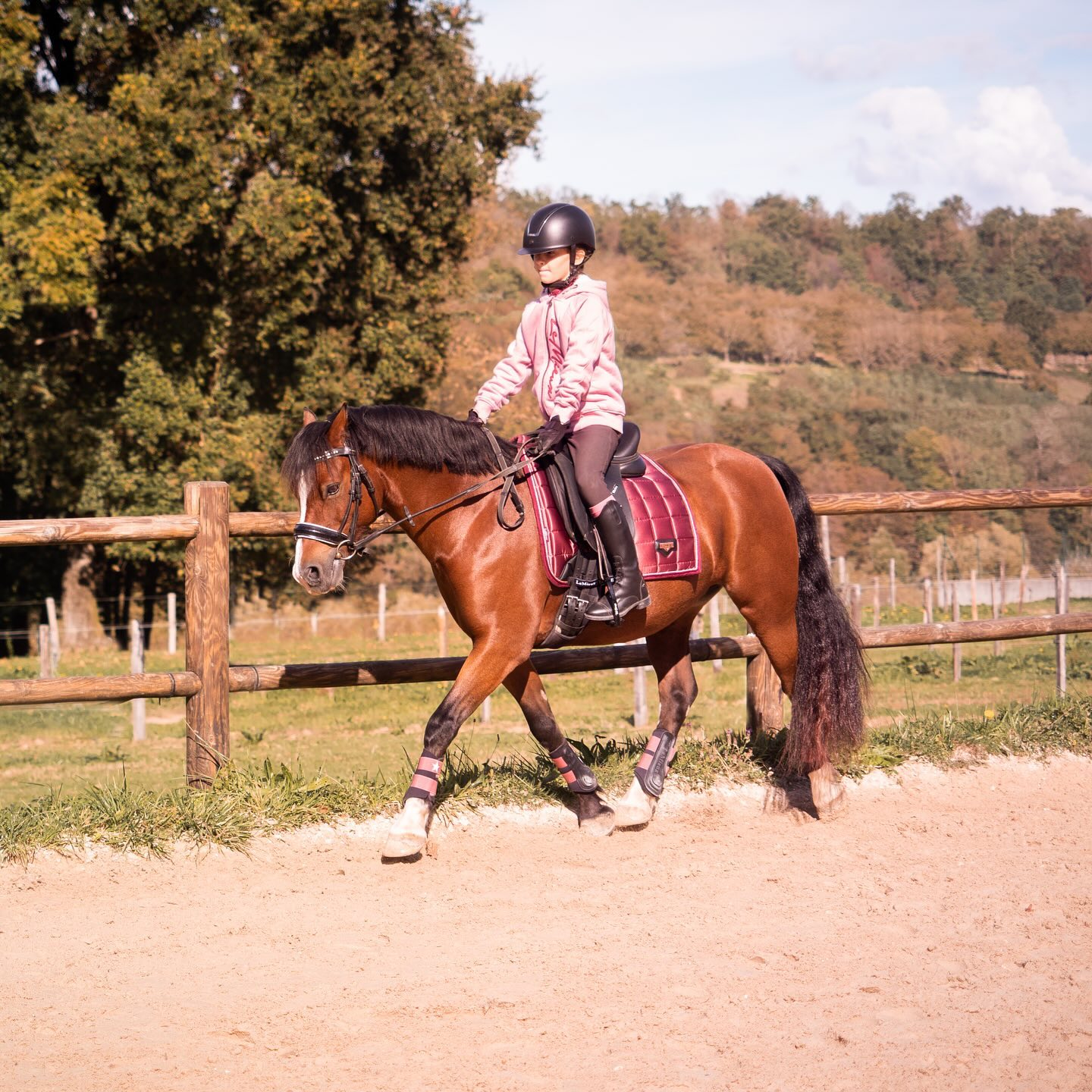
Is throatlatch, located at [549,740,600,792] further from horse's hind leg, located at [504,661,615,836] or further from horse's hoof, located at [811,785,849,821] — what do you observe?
horse's hoof, located at [811,785,849,821]

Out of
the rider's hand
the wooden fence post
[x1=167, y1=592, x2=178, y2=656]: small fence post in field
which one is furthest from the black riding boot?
[x1=167, y1=592, x2=178, y2=656]: small fence post in field

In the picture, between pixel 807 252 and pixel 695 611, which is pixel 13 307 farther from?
pixel 807 252

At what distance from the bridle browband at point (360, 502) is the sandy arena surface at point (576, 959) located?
1.38 m

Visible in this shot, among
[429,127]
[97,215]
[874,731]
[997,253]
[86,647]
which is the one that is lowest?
[86,647]

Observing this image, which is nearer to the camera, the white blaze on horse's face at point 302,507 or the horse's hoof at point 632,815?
the white blaze on horse's face at point 302,507

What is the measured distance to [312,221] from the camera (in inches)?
747

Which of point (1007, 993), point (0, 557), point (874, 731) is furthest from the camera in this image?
point (0, 557)

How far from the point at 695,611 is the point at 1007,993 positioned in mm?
2544

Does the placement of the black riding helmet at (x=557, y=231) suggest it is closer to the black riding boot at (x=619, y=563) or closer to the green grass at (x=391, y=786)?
the black riding boot at (x=619, y=563)

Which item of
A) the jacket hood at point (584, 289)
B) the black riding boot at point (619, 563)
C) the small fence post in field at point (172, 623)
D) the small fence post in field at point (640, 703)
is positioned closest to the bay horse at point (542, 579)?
the black riding boot at point (619, 563)

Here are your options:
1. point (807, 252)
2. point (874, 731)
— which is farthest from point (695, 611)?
point (807, 252)

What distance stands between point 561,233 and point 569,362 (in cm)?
56

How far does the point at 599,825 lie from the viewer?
212 inches

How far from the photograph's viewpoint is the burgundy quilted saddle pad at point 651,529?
5094mm
